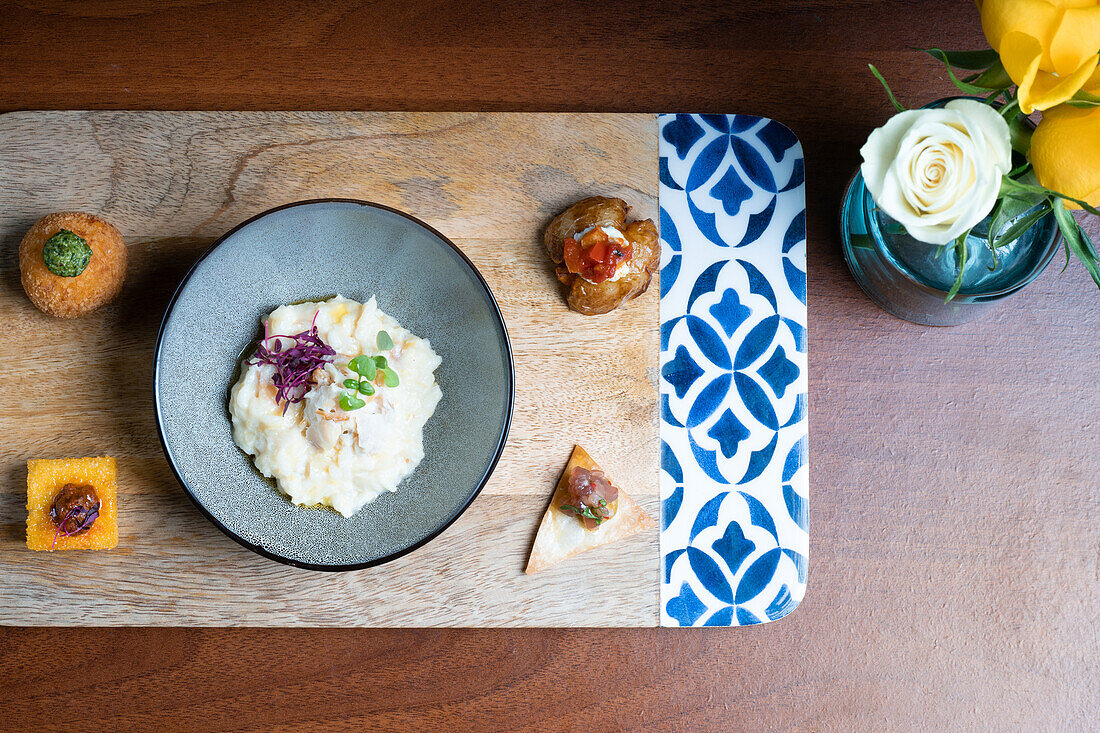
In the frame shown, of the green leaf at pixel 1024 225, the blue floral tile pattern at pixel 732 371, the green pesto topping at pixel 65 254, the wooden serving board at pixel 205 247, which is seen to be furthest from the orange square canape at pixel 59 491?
the green leaf at pixel 1024 225

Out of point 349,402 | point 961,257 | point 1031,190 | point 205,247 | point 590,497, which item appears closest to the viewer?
point 1031,190

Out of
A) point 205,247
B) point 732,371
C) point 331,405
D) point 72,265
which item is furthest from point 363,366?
point 732,371

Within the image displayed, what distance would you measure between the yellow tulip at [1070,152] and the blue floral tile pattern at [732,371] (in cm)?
59

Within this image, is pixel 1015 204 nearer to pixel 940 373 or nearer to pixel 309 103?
pixel 940 373

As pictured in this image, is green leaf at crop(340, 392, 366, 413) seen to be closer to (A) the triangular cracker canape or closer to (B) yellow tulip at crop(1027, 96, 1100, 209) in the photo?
(A) the triangular cracker canape

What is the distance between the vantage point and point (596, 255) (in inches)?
60.7

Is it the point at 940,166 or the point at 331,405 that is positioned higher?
the point at 940,166

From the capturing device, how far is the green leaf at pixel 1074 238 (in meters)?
1.20

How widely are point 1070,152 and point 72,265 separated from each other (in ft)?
5.88

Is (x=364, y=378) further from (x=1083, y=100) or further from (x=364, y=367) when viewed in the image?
(x=1083, y=100)

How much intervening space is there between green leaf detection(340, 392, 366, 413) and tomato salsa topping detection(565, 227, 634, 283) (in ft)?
1.70

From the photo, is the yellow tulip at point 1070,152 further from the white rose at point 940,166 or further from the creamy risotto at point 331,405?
the creamy risotto at point 331,405

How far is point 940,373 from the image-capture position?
5.79 feet

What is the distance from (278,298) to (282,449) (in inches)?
13.5
